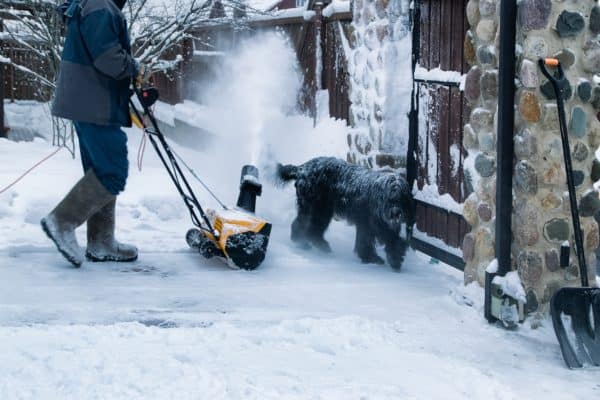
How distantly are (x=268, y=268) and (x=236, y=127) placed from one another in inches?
219

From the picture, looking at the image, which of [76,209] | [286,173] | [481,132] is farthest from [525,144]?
[76,209]

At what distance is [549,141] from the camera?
462 centimetres

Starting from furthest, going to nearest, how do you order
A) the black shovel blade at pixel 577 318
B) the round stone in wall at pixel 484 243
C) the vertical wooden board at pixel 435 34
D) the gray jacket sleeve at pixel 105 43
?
the vertical wooden board at pixel 435 34
the gray jacket sleeve at pixel 105 43
the round stone in wall at pixel 484 243
the black shovel blade at pixel 577 318

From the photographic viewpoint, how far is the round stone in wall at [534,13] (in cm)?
451

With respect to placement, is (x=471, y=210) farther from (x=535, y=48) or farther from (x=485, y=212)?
(x=535, y=48)

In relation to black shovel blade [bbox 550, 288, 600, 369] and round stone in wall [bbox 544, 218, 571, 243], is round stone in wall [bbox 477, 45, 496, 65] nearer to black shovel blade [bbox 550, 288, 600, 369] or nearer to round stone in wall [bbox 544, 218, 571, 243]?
round stone in wall [bbox 544, 218, 571, 243]

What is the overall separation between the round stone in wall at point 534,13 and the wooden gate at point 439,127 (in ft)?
Result: 4.37

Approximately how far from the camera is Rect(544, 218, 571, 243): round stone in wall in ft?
15.3

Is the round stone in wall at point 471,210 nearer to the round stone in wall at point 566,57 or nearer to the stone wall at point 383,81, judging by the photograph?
the round stone in wall at point 566,57

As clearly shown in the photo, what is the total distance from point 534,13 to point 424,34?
217cm

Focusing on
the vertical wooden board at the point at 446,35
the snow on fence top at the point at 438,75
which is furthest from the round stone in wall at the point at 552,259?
the vertical wooden board at the point at 446,35

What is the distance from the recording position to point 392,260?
6.32 meters

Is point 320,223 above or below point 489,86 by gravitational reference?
below

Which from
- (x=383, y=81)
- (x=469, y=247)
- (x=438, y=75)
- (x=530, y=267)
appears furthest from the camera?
(x=383, y=81)
